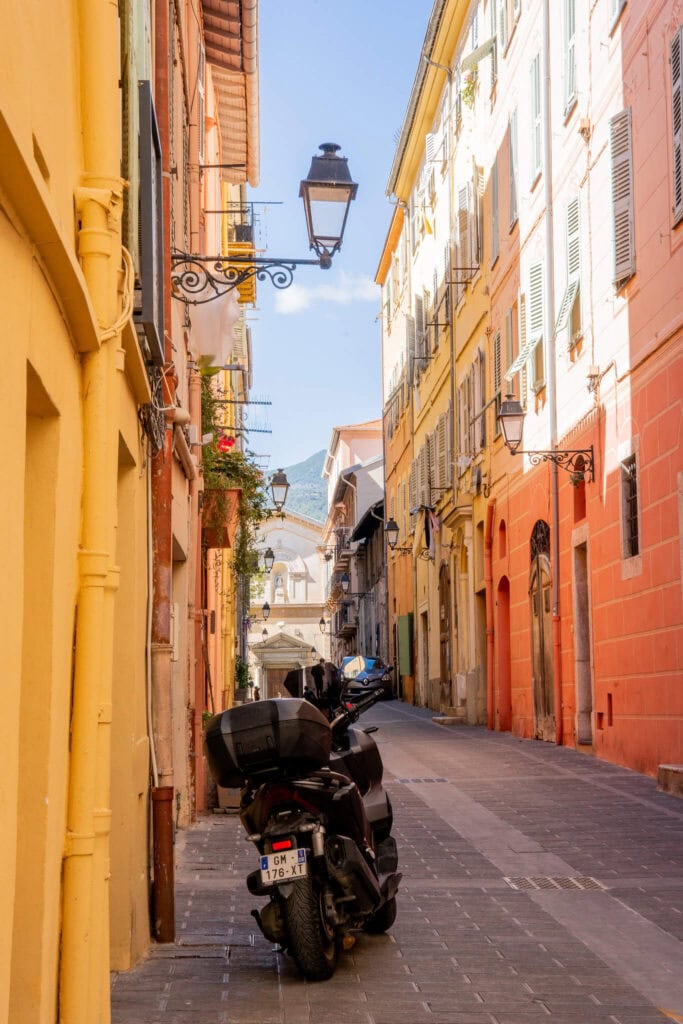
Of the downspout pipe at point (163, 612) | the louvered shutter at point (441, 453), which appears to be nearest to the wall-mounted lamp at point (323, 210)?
the downspout pipe at point (163, 612)

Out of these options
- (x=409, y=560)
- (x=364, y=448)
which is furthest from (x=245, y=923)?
(x=364, y=448)

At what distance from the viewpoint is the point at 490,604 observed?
1010 inches

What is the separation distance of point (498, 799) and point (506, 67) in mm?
14665

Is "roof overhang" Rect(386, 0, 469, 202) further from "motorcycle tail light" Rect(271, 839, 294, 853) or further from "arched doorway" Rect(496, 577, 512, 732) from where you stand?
"motorcycle tail light" Rect(271, 839, 294, 853)

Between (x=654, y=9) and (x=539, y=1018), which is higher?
(x=654, y=9)

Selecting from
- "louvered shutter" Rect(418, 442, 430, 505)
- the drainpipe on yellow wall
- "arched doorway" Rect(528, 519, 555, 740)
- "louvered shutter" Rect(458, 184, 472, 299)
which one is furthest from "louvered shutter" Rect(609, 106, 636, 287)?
"louvered shutter" Rect(418, 442, 430, 505)

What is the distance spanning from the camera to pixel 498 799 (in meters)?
13.2

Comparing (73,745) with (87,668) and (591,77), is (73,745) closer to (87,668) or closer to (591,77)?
(87,668)

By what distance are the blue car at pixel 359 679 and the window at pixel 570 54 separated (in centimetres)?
1280

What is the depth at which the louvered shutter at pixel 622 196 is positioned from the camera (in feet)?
50.9

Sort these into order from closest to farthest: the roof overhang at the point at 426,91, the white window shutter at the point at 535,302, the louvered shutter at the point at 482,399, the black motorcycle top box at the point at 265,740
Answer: the black motorcycle top box at the point at 265,740, the white window shutter at the point at 535,302, the louvered shutter at the point at 482,399, the roof overhang at the point at 426,91

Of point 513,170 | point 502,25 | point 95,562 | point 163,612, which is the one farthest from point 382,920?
point 502,25

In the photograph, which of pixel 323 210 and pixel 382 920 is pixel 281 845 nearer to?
pixel 382 920

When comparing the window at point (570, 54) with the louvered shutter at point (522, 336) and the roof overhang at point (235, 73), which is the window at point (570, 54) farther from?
the roof overhang at point (235, 73)
